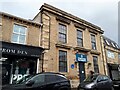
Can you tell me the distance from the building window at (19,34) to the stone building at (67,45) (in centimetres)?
176

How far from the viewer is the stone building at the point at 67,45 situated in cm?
1358

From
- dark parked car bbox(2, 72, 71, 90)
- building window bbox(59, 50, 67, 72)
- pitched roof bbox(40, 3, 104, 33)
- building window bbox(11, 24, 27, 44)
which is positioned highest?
pitched roof bbox(40, 3, 104, 33)

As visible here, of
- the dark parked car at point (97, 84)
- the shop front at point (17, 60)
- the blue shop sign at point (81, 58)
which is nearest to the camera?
the dark parked car at point (97, 84)

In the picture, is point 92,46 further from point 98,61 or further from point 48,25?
point 48,25

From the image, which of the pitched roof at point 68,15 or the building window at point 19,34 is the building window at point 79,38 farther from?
the building window at point 19,34

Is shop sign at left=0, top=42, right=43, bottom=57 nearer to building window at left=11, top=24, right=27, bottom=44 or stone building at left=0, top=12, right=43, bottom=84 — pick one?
stone building at left=0, top=12, right=43, bottom=84

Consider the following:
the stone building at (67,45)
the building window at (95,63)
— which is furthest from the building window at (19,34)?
the building window at (95,63)

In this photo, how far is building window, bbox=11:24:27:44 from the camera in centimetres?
1202

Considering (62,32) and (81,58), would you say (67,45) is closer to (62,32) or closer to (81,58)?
(62,32)

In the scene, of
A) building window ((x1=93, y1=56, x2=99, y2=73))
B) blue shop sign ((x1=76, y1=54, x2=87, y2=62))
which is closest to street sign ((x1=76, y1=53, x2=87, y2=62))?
blue shop sign ((x1=76, y1=54, x2=87, y2=62))

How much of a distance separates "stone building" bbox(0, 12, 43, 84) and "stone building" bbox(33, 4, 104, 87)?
2.65 ft

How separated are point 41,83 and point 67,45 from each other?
317 inches

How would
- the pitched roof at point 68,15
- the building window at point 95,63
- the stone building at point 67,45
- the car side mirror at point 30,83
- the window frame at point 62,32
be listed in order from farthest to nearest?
the building window at point 95,63
the window frame at point 62,32
the pitched roof at point 68,15
the stone building at point 67,45
the car side mirror at point 30,83

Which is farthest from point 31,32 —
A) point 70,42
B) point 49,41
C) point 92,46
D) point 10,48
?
point 92,46
